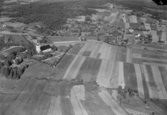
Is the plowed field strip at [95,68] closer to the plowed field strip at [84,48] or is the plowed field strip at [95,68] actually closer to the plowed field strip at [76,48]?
the plowed field strip at [84,48]

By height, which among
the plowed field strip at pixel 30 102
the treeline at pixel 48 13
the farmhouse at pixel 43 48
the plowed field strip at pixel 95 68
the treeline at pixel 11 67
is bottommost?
the plowed field strip at pixel 30 102

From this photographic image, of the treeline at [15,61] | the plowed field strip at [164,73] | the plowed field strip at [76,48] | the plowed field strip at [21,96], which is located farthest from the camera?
the plowed field strip at [76,48]

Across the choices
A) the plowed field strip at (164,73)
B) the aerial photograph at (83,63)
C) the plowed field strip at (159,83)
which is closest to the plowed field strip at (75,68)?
the aerial photograph at (83,63)

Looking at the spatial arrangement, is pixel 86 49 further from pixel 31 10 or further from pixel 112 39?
pixel 31 10

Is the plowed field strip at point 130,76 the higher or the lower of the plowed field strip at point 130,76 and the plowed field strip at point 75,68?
the lower

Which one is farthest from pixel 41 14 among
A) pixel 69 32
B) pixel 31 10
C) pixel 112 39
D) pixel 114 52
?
pixel 114 52

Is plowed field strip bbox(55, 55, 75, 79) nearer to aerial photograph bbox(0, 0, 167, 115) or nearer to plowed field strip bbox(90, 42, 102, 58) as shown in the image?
aerial photograph bbox(0, 0, 167, 115)

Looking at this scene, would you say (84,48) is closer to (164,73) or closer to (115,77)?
(115,77)
